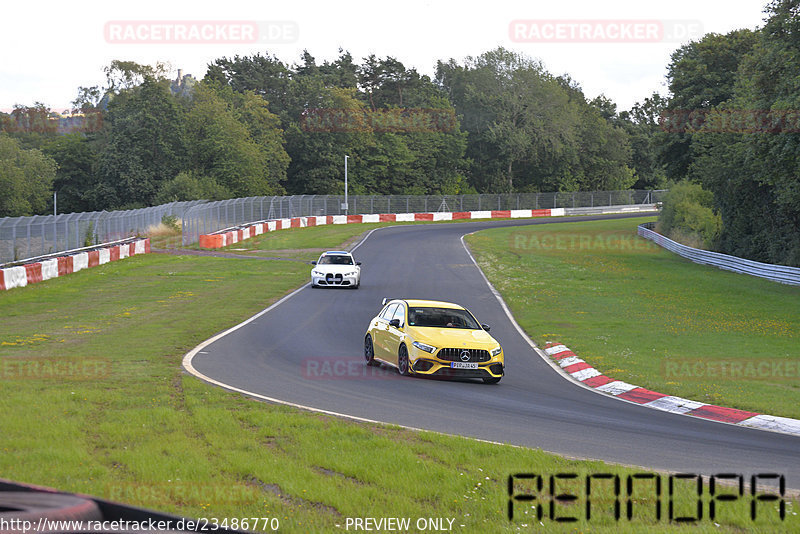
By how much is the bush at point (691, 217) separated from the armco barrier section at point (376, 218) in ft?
84.2

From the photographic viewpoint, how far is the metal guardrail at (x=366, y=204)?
189ft

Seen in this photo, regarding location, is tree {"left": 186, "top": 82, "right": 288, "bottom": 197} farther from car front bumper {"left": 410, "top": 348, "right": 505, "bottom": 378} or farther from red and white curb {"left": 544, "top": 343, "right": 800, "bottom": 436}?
car front bumper {"left": 410, "top": 348, "right": 505, "bottom": 378}

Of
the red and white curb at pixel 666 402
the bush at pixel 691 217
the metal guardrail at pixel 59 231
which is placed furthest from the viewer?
the bush at pixel 691 217

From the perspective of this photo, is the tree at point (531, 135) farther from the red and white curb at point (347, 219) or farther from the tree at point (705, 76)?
the tree at point (705, 76)

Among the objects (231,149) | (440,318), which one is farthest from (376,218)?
(440,318)

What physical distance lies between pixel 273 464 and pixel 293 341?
1102cm

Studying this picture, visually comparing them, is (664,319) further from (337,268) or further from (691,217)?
(691,217)

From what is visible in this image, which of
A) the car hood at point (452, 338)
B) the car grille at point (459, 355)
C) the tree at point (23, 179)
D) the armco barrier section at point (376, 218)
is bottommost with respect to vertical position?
the car grille at point (459, 355)

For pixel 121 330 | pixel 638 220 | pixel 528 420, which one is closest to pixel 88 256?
pixel 121 330

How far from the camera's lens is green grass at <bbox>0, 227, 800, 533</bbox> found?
21.8ft

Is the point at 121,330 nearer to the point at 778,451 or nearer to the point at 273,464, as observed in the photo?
the point at 273,464

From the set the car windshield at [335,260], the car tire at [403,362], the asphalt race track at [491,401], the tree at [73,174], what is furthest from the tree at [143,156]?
the car tire at [403,362]

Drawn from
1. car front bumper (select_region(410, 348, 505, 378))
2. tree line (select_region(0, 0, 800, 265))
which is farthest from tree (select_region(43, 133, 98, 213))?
car front bumper (select_region(410, 348, 505, 378))

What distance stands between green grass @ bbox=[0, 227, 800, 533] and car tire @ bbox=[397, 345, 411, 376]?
13.2 ft
